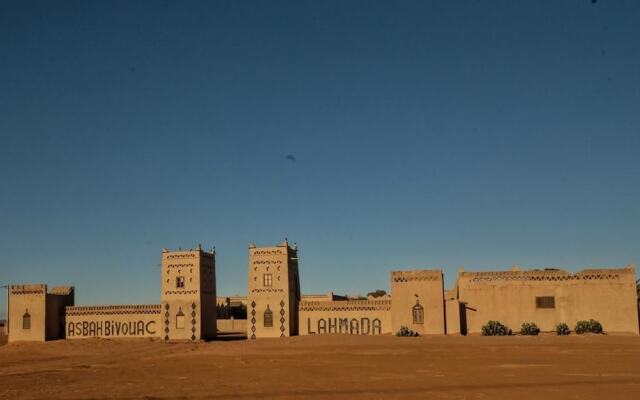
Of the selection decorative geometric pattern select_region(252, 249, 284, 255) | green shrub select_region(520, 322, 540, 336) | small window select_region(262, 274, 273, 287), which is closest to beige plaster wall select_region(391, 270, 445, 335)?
green shrub select_region(520, 322, 540, 336)

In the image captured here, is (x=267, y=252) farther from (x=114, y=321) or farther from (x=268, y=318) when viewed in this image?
(x=114, y=321)

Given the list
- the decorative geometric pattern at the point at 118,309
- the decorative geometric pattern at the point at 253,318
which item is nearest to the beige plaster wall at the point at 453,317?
the decorative geometric pattern at the point at 253,318

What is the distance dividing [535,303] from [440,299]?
576 centimetres

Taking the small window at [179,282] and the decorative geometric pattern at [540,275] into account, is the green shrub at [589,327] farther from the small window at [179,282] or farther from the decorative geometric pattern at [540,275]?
the small window at [179,282]

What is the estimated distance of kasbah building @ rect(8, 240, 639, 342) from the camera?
4081 cm

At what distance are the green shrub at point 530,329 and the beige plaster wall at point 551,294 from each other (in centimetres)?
44

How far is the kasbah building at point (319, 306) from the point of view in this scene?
40812 mm

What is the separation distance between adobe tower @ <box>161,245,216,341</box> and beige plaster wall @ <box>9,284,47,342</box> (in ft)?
30.4

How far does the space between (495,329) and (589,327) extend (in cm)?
541

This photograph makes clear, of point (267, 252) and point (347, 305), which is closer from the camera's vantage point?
point (347, 305)

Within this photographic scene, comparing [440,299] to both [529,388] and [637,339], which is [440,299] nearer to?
[637,339]

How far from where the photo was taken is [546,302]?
135 feet

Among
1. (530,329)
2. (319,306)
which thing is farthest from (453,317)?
(319,306)

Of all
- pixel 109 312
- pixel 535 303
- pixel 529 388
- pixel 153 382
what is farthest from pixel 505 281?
pixel 109 312
